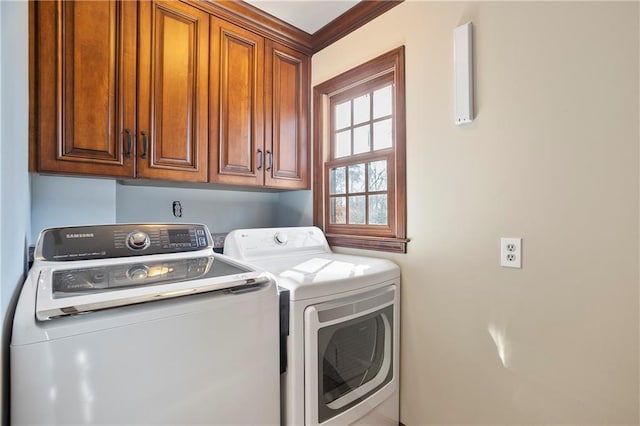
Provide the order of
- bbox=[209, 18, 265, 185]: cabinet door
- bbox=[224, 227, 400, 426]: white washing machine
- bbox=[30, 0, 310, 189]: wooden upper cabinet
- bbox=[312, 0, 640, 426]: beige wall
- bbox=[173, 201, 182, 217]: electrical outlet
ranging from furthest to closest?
bbox=[173, 201, 182, 217]: electrical outlet
bbox=[209, 18, 265, 185]: cabinet door
bbox=[30, 0, 310, 189]: wooden upper cabinet
bbox=[224, 227, 400, 426]: white washing machine
bbox=[312, 0, 640, 426]: beige wall

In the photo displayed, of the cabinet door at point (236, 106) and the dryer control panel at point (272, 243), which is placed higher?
the cabinet door at point (236, 106)

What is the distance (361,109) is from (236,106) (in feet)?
2.58

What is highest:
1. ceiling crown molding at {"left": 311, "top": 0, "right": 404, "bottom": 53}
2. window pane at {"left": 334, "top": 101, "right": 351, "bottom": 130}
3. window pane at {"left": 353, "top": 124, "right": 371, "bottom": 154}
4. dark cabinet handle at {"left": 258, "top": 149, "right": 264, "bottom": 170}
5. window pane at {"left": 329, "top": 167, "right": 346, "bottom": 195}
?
ceiling crown molding at {"left": 311, "top": 0, "right": 404, "bottom": 53}

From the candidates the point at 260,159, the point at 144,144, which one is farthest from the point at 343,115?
the point at 144,144

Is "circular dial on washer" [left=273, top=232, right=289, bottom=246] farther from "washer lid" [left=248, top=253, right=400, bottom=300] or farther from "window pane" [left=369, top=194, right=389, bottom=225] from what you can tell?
"window pane" [left=369, top=194, right=389, bottom=225]

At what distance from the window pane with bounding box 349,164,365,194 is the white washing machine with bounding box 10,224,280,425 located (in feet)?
3.24

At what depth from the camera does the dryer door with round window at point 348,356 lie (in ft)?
4.17

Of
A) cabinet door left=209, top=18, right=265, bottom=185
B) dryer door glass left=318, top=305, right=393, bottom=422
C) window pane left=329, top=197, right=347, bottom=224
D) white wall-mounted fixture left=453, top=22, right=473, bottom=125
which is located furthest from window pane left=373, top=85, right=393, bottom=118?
dryer door glass left=318, top=305, right=393, bottom=422

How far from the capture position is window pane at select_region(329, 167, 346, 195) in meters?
2.13

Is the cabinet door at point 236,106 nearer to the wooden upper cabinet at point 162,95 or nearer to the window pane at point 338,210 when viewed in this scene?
the wooden upper cabinet at point 162,95

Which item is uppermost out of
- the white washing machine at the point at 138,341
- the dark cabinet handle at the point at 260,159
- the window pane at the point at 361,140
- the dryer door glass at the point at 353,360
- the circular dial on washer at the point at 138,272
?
the window pane at the point at 361,140

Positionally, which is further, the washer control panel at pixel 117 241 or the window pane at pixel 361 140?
the window pane at pixel 361 140

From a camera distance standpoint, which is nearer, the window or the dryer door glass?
the dryer door glass

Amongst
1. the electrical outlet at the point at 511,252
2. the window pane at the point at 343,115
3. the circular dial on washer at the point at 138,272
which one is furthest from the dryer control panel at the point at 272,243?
the electrical outlet at the point at 511,252
